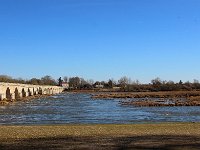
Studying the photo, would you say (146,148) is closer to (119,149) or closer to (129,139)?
(119,149)

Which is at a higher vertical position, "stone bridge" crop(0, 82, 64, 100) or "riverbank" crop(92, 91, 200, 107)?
"stone bridge" crop(0, 82, 64, 100)

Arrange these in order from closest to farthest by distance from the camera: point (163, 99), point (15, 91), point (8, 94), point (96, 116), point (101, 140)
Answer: point (101, 140), point (96, 116), point (8, 94), point (163, 99), point (15, 91)

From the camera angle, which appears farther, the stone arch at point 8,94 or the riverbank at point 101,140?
the stone arch at point 8,94

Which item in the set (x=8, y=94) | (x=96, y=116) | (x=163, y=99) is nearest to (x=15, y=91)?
(x=8, y=94)

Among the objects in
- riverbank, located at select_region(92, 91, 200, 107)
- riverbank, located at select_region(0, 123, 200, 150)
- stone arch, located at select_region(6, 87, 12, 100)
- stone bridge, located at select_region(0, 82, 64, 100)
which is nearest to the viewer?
riverbank, located at select_region(0, 123, 200, 150)

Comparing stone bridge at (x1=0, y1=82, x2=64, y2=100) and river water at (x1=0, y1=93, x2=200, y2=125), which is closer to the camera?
river water at (x1=0, y1=93, x2=200, y2=125)

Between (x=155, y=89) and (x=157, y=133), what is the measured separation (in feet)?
505

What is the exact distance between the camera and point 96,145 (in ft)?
46.9

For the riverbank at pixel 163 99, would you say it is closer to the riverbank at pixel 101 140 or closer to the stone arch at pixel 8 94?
the stone arch at pixel 8 94

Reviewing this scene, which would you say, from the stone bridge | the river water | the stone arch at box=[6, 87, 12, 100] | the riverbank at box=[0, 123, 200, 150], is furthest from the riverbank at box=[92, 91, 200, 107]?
the riverbank at box=[0, 123, 200, 150]

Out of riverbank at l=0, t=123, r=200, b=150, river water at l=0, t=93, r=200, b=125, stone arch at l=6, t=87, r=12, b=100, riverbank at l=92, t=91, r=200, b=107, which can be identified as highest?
stone arch at l=6, t=87, r=12, b=100

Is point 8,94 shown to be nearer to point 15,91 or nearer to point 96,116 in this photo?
point 15,91

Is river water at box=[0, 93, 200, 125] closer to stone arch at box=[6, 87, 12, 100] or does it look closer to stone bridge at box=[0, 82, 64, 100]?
stone bridge at box=[0, 82, 64, 100]

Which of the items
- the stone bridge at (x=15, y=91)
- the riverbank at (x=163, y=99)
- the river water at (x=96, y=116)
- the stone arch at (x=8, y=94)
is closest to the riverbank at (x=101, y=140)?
the river water at (x=96, y=116)
